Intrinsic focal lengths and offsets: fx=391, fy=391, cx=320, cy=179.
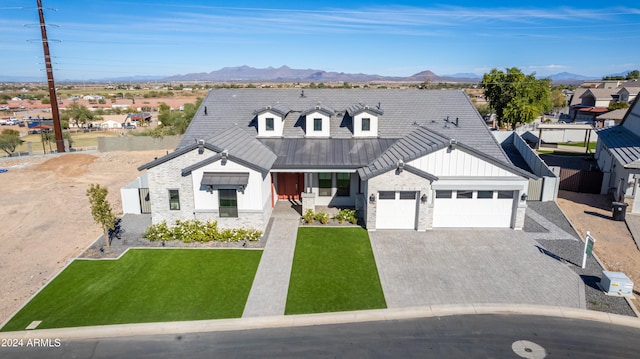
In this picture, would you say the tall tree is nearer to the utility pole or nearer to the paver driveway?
the paver driveway

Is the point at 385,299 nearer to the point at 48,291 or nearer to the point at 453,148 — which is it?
the point at 453,148

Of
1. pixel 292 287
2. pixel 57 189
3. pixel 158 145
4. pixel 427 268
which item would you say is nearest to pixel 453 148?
pixel 427 268

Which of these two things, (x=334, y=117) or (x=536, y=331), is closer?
(x=536, y=331)

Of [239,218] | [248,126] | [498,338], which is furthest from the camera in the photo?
[248,126]

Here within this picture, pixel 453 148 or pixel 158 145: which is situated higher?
pixel 453 148

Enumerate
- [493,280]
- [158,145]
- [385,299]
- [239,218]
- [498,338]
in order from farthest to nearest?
[158,145]
[239,218]
[493,280]
[385,299]
[498,338]

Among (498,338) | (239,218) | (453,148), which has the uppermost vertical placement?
(453,148)
